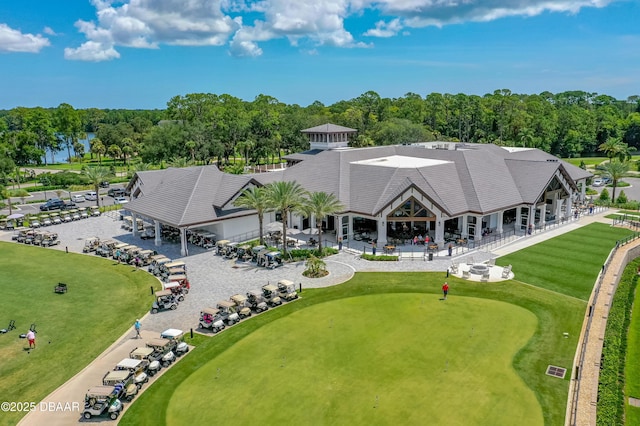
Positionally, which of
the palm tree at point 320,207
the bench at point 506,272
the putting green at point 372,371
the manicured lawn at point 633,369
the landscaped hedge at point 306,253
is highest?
the palm tree at point 320,207

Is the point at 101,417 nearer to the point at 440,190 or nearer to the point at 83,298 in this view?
the point at 83,298

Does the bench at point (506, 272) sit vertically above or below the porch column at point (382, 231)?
below

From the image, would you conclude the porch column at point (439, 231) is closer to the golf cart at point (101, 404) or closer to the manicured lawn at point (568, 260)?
the manicured lawn at point (568, 260)

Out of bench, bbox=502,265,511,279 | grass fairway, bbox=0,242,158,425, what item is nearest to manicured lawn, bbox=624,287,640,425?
bench, bbox=502,265,511,279

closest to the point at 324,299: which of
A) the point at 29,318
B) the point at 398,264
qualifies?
the point at 398,264

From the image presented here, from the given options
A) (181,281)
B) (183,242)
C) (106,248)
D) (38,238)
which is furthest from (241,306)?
(38,238)

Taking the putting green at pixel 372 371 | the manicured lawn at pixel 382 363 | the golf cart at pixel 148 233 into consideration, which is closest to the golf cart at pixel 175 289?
the manicured lawn at pixel 382 363
